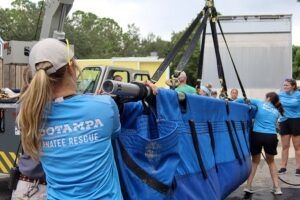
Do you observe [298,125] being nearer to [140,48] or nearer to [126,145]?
[126,145]

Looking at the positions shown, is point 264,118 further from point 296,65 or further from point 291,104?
point 296,65

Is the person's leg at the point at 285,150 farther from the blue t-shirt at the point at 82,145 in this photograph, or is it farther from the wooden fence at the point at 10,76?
the blue t-shirt at the point at 82,145

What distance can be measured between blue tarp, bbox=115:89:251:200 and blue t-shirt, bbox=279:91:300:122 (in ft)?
22.1

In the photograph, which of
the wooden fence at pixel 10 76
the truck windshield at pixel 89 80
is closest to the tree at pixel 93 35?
the wooden fence at pixel 10 76

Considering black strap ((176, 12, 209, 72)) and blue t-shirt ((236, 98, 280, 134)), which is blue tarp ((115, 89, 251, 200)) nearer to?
black strap ((176, 12, 209, 72))

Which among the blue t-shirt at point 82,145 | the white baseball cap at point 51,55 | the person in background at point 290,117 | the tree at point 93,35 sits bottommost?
the person in background at point 290,117

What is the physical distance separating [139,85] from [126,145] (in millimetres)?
343

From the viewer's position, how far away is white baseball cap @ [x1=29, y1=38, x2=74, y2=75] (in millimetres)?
2445

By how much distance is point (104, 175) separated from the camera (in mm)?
2447

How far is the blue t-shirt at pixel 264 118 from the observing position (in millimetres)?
7676

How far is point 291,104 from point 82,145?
365 inches

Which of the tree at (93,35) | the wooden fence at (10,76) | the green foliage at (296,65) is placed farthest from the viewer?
the tree at (93,35)

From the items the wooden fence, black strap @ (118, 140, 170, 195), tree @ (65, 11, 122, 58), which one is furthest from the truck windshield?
tree @ (65, 11, 122, 58)

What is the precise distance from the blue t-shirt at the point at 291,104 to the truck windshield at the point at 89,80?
4.26 m
